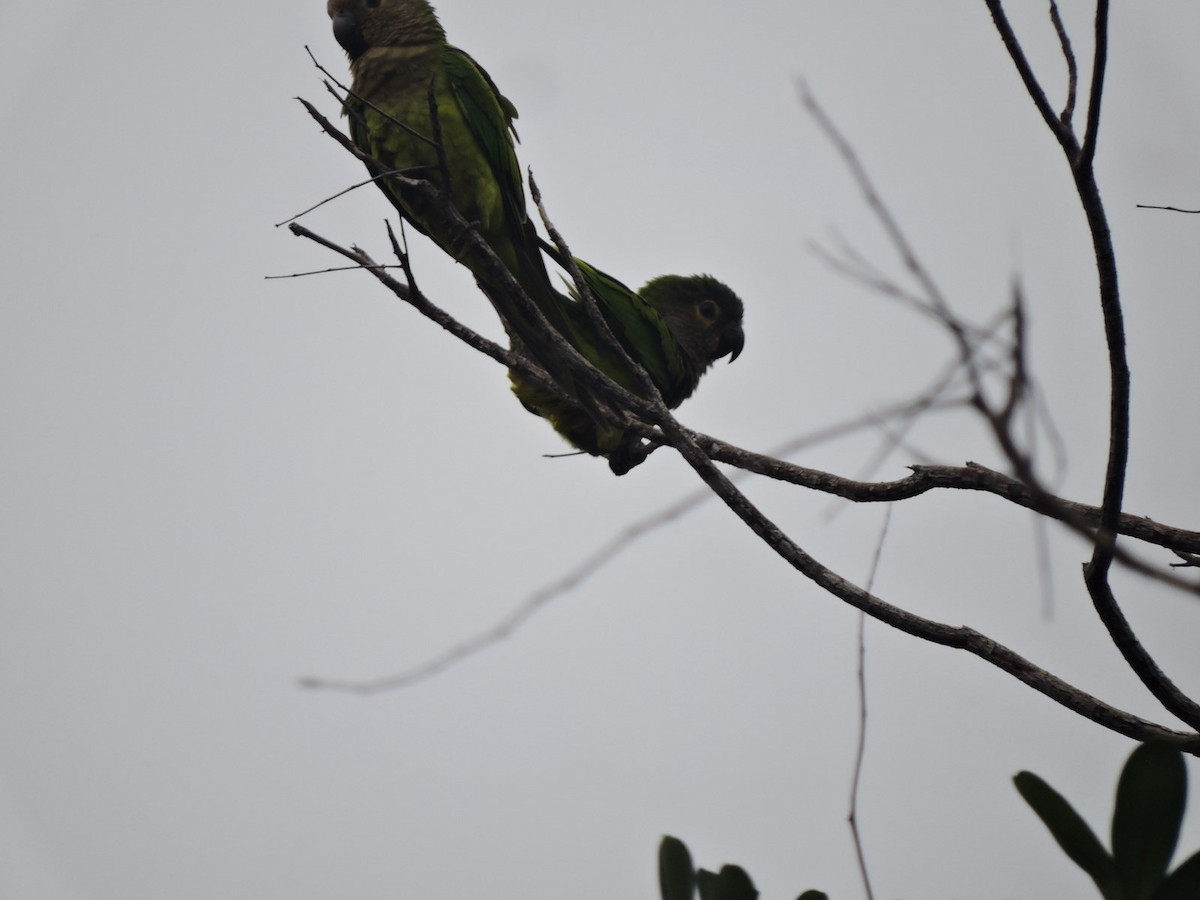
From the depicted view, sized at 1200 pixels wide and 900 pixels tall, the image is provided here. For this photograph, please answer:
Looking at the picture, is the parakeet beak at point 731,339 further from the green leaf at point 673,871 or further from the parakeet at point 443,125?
the green leaf at point 673,871

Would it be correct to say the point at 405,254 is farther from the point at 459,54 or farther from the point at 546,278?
the point at 459,54

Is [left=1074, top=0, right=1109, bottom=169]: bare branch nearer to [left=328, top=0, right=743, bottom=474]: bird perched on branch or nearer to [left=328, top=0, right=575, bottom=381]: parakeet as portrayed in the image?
[left=328, top=0, right=743, bottom=474]: bird perched on branch

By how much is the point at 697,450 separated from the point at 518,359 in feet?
2.18

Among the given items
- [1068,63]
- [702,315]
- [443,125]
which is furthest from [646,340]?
[1068,63]

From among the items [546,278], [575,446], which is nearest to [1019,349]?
[546,278]

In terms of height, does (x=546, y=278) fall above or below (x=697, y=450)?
above

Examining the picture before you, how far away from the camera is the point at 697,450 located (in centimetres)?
259

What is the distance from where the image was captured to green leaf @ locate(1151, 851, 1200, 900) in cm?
141

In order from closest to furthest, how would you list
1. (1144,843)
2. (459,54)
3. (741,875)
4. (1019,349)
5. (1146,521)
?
(1019,349) → (1144,843) → (741,875) → (1146,521) → (459,54)

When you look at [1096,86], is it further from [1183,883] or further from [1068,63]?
[1183,883]

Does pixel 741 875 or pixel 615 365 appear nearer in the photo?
pixel 741 875

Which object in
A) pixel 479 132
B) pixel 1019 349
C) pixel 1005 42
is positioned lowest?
pixel 1019 349

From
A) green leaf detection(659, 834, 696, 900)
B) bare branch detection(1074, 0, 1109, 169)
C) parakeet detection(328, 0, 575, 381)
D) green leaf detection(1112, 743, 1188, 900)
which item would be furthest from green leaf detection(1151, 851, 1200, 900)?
parakeet detection(328, 0, 575, 381)

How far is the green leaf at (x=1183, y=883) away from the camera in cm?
141
